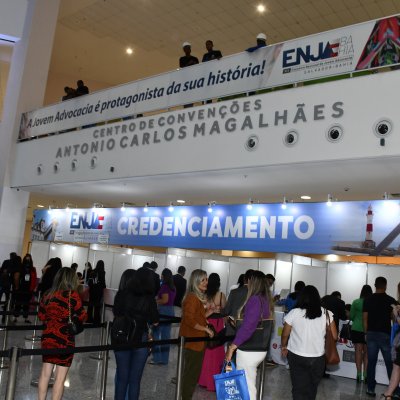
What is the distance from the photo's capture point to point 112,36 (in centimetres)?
1600

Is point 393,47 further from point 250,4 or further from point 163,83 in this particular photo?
point 250,4

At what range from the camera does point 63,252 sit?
49.2ft

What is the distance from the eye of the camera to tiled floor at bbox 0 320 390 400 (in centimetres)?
550

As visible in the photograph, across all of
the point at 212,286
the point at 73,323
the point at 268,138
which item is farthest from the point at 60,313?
the point at 268,138

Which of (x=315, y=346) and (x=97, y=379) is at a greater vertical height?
(x=315, y=346)

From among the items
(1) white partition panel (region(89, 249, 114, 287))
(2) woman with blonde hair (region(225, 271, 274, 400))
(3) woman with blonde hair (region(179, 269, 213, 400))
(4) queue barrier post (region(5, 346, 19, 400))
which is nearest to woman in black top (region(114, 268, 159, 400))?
(3) woman with blonde hair (region(179, 269, 213, 400))

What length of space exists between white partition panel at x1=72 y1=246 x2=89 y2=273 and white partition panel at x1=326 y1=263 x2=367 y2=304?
23.1 ft

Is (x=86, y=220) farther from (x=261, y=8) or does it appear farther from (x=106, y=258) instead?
(x=261, y=8)

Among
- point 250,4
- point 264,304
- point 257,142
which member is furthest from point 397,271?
point 250,4

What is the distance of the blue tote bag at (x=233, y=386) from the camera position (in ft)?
13.1

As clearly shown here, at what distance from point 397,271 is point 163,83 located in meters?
5.69

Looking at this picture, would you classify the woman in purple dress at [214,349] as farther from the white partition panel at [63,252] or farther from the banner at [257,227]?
the white partition panel at [63,252]

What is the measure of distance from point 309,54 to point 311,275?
5.53m

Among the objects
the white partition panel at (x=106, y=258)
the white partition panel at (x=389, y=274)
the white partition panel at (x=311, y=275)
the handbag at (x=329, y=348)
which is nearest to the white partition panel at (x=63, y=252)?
the white partition panel at (x=106, y=258)
